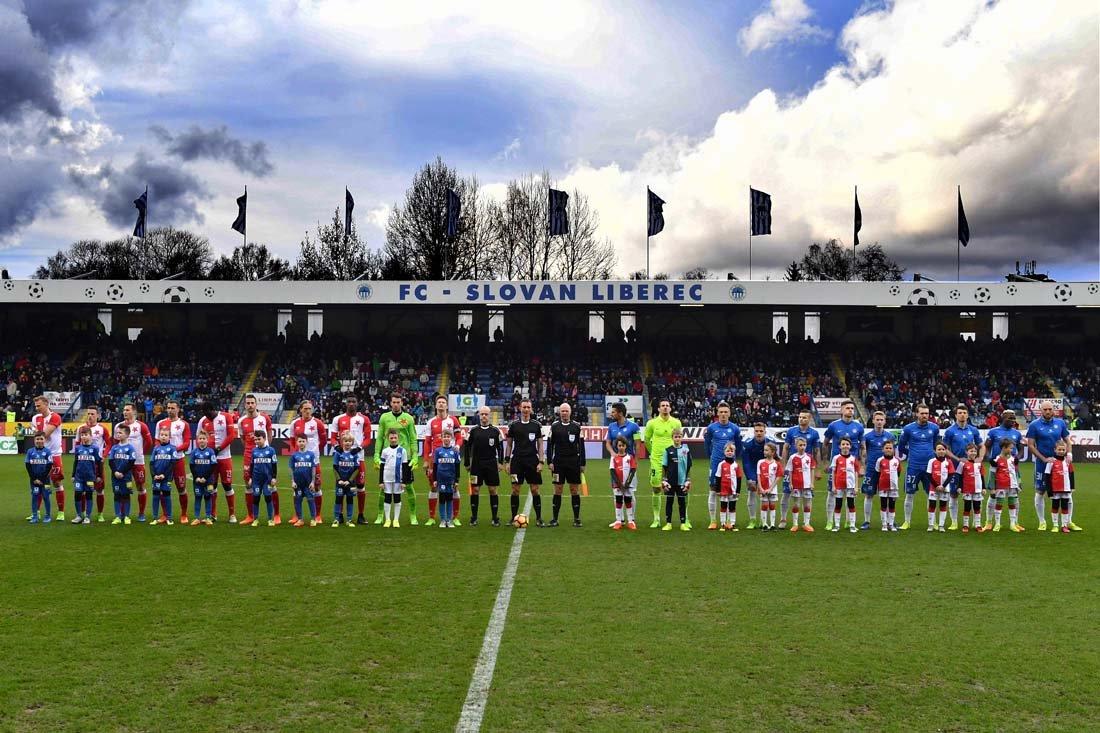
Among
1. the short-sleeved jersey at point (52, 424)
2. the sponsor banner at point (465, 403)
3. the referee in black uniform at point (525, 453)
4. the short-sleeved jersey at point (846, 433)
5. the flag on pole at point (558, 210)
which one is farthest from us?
the flag on pole at point (558, 210)

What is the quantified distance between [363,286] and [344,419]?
24.2 m

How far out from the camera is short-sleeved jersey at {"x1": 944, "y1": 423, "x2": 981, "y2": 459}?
13703 mm

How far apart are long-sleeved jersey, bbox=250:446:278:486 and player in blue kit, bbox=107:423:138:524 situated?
2.01m

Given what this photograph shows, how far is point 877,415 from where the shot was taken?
529 inches

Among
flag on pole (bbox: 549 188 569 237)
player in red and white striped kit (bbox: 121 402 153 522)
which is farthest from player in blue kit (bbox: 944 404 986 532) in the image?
flag on pole (bbox: 549 188 569 237)

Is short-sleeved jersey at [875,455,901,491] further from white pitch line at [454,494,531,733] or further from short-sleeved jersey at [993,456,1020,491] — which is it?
white pitch line at [454,494,531,733]

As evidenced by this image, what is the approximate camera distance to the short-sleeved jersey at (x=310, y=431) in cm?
1364

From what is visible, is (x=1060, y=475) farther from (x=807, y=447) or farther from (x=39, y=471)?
(x=39, y=471)

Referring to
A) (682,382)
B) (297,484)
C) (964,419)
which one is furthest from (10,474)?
(682,382)

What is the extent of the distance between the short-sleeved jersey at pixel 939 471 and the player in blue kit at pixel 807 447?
1.59 m

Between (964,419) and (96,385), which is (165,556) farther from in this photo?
(96,385)

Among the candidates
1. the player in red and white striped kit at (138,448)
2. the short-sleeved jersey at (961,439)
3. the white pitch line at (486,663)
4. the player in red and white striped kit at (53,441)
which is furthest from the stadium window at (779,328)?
the white pitch line at (486,663)

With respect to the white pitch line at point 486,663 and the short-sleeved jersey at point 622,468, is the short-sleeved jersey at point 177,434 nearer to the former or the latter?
the white pitch line at point 486,663

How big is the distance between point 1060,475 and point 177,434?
44.6ft
